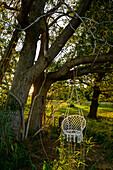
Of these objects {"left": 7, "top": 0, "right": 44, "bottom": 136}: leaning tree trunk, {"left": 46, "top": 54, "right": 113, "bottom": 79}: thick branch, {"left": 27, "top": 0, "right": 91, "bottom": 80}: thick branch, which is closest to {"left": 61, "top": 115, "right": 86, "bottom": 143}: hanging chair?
{"left": 7, "top": 0, "right": 44, "bottom": 136}: leaning tree trunk

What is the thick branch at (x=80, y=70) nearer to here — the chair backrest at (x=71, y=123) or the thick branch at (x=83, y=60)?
the thick branch at (x=83, y=60)

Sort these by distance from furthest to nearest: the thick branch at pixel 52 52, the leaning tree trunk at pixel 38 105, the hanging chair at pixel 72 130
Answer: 1. the leaning tree trunk at pixel 38 105
2. the thick branch at pixel 52 52
3. the hanging chair at pixel 72 130

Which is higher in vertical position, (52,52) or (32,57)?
(52,52)

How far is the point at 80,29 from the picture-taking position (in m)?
6.95

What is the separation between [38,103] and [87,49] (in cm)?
296

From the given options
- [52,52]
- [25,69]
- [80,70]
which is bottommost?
[25,69]

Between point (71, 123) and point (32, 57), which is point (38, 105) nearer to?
point (71, 123)

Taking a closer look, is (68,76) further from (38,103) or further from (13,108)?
(13,108)

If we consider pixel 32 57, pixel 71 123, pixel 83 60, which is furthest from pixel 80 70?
pixel 71 123

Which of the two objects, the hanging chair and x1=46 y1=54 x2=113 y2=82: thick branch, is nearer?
the hanging chair

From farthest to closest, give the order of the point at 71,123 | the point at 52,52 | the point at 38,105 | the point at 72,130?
the point at 38,105 < the point at 71,123 < the point at 52,52 < the point at 72,130

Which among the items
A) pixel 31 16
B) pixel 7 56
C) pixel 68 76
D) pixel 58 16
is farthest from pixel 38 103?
pixel 58 16

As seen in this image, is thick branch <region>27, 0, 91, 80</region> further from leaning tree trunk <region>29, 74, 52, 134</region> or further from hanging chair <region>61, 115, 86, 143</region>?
hanging chair <region>61, 115, 86, 143</region>

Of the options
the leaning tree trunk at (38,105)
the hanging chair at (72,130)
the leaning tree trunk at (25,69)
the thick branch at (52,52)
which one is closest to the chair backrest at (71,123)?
the hanging chair at (72,130)
